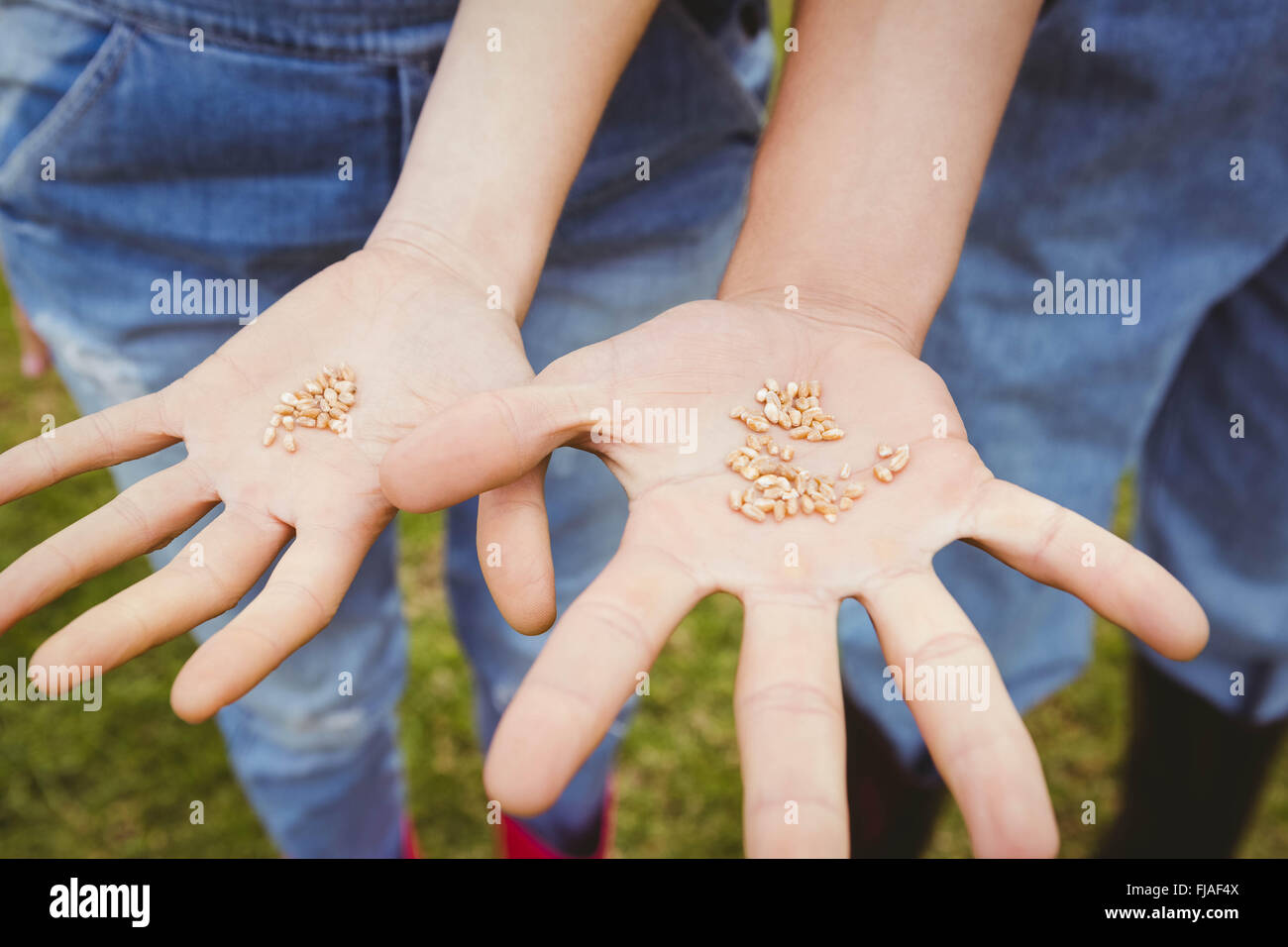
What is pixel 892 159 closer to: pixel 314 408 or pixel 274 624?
pixel 314 408

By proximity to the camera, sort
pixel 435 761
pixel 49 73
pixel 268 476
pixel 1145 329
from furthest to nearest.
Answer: pixel 435 761
pixel 1145 329
pixel 49 73
pixel 268 476

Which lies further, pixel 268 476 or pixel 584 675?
pixel 268 476

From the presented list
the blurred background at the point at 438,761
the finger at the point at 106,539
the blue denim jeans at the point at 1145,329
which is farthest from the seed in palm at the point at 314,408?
the blurred background at the point at 438,761

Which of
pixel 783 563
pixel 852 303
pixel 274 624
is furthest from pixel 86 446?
pixel 852 303

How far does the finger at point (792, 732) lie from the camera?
0.93 metres

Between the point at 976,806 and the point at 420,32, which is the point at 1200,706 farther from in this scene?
the point at 420,32

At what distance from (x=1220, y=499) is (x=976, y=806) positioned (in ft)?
4.32

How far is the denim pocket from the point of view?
133 cm

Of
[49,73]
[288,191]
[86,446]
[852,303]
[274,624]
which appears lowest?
[274,624]

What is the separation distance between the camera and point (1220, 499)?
1.90 m

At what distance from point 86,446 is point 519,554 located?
59cm

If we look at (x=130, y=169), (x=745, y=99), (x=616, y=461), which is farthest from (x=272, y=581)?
(x=745, y=99)

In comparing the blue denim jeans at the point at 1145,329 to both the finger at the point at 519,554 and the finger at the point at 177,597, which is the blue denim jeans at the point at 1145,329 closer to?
the finger at the point at 519,554

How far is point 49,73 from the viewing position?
4.48 ft
